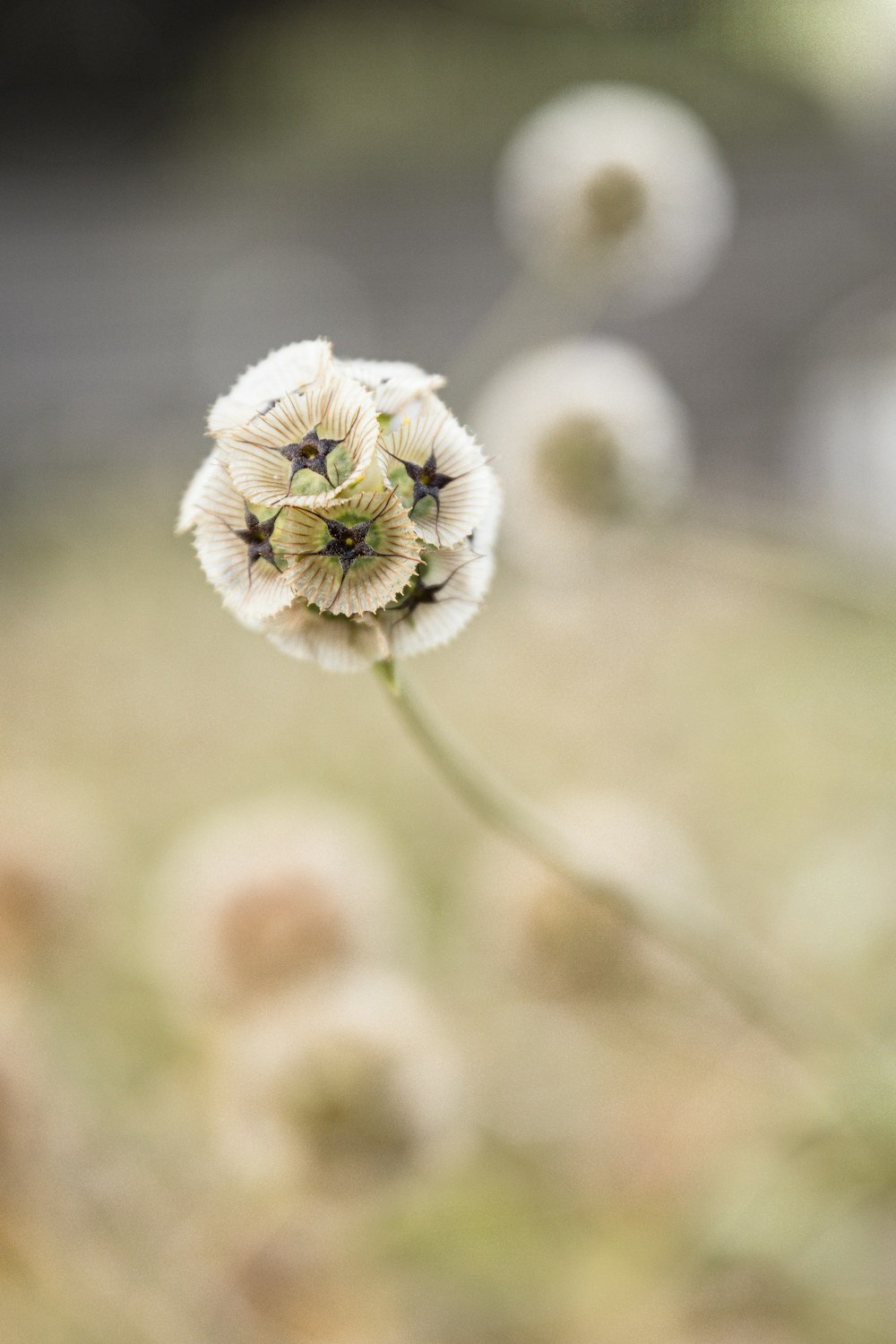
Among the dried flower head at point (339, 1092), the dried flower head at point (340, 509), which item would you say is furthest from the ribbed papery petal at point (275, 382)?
the dried flower head at point (339, 1092)

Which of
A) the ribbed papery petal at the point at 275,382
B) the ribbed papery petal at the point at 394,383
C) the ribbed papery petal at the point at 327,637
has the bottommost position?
the ribbed papery petal at the point at 327,637

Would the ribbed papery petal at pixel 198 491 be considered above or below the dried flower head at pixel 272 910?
below

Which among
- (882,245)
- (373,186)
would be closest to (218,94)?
(373,186)

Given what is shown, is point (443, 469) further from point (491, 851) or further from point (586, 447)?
point (491, 851)

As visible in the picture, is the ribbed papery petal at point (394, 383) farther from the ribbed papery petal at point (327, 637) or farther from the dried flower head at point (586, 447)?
the dried flower head at point (586, 447)

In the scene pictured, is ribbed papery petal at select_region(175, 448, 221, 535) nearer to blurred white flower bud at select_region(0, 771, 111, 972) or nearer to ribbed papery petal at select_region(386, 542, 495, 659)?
ribbed papery petal at select_region(386, 542, 495, 659)

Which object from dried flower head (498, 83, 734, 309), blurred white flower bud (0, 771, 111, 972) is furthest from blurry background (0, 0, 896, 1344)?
dried flower head (498, 83, 734, 309)

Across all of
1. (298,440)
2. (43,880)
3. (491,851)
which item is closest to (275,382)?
(298,440)
